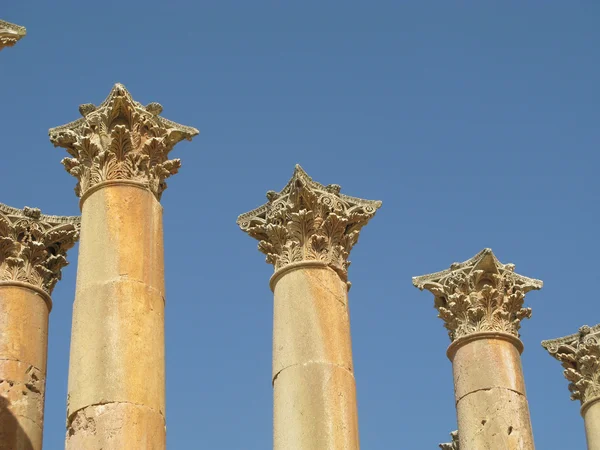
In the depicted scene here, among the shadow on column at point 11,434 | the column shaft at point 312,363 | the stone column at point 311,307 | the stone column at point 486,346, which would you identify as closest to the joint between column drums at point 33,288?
the shadow on column at point 11,434

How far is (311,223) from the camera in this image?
29.1 meters

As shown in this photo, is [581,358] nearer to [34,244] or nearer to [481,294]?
[481,294]

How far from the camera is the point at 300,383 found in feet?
86.6

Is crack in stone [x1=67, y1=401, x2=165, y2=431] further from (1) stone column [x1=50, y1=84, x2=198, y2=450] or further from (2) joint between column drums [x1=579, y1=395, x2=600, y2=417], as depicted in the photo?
(2) joint between column drums [x1=579, y1=395, x2=600, y2=417]

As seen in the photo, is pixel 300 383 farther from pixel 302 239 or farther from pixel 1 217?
pixel 1 217

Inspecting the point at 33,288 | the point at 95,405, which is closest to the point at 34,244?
the point at 33,288

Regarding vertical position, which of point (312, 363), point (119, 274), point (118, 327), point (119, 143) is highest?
point (119, 143)

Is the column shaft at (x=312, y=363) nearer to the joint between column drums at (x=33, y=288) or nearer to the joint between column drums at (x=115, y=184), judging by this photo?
the joint between column drums at (x=115, y=184)

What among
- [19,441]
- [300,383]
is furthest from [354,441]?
[19,441]

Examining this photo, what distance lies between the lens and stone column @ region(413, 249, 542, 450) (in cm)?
3041

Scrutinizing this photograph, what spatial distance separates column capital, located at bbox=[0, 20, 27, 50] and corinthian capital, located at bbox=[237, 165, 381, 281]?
9.75 meters

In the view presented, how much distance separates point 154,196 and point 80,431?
17.3ft

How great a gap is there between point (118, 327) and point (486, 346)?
1192 centimetres

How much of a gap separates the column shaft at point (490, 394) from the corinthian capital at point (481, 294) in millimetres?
412
